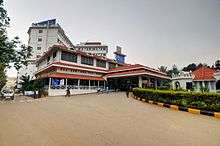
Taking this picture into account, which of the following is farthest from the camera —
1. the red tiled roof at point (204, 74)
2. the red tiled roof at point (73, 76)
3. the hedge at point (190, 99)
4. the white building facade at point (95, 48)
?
the white building facade at point (95, 48)

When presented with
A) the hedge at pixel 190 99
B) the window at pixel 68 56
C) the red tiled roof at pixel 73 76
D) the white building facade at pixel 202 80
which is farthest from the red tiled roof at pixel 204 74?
the window at pixel 68 56

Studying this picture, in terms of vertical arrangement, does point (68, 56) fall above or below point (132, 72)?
above

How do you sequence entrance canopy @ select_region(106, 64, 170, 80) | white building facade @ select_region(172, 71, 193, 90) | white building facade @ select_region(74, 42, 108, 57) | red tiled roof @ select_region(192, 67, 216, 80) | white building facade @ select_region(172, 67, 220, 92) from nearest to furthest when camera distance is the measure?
white building facade @ select_region(172, 67, 220, 92), red tiled roof @ select_region(192, 67, 216, 80), entrance canopy @ select_region(106, 64, 170, 80), white building facade @ select_region(172, 71, 193, 90), white building facade @ select_region(74, 42, 108, 57)

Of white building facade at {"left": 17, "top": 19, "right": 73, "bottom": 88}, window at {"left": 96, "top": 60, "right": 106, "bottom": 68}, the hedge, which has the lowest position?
the hedge

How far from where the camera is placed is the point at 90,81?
37.0 m

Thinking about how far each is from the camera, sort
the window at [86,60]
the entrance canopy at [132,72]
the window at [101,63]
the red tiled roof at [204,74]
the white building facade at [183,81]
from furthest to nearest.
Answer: the white building facade at [183,81] < the window at [101,63] < the window at [86,60] < the entrance canopy at [132,72] < the red tiled roof at [204,74]

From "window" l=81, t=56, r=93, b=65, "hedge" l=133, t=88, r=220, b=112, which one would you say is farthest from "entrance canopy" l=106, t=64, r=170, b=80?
"hedge" l=133, t=88, r=220, b=112

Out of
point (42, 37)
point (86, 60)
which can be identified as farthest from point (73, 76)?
point (42, 37)

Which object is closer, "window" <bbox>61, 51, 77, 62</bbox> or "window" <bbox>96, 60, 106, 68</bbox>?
"window" <bbox>61, 51, 77, 62</bbox>

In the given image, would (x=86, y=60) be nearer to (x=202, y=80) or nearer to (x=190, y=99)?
(x=202, y=80)

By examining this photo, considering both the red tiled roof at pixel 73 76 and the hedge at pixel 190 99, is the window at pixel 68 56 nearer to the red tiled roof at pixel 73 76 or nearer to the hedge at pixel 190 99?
the red tiled roof at pixel 73 76

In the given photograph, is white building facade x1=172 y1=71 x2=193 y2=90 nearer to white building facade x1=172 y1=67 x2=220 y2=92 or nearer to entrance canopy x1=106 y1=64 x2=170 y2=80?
white building facade x1=172 y1=67 x2=220 y2=92

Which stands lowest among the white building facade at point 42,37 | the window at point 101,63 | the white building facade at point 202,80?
the white building facade at point 202,80

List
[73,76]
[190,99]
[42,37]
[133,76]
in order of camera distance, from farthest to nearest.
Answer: [42,37] < [133,76] < [73,76] < [190,99]
